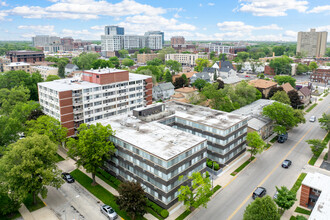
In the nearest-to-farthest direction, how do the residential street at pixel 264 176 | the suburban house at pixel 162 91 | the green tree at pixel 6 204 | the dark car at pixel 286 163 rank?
1. the green tree at pixel 6 204
2. the residential street at pixel 264 176
3. the dark car at pixel 286 163
4. the suburban house at pixel 162 91

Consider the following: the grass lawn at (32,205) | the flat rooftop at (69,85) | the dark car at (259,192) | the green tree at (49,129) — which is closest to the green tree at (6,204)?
the grass lawn at (32,205)

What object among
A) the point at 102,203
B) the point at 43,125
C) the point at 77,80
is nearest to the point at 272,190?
the point at 102,203

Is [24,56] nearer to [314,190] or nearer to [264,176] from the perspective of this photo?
[264,176]

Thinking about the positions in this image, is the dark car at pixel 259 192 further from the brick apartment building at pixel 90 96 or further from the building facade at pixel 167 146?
the brick apartment building at pixel 90 96

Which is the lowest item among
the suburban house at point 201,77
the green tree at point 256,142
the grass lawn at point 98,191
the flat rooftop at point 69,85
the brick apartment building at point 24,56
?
the grass lawn at point 98,191

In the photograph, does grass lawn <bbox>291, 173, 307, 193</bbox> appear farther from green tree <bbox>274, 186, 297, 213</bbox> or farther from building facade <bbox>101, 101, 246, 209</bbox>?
building facade <bbox>101, 101, 246, 209</bbox>

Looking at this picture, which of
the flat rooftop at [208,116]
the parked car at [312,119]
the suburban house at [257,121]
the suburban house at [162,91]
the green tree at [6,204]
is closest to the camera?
the green tree at [6,204]

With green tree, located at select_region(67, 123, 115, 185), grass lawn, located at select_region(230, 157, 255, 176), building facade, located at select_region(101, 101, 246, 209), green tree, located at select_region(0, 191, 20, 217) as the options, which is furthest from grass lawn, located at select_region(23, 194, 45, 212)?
grass lawn, located at select_region(230, 157, 255, 176)
